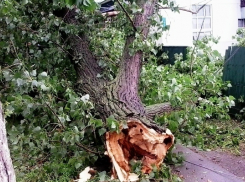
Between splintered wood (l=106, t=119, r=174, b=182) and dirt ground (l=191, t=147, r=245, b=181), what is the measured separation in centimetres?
132

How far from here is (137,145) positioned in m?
3.03

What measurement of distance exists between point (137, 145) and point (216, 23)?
28.2 feet

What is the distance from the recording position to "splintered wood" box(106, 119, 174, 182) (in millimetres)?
2957

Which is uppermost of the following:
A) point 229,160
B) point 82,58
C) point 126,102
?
point 82,58

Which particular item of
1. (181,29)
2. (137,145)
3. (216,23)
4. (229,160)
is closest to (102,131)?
(137,145)

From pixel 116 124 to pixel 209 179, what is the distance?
116cm

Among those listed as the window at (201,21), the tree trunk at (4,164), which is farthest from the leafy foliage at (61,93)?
the window at (201,21)

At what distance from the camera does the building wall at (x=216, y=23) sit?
9883 mm

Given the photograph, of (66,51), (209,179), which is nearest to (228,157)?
(209,179)

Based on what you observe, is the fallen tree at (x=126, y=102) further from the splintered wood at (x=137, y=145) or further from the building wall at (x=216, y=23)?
the building wall at (x=216, y=23)

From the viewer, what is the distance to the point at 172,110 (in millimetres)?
3609

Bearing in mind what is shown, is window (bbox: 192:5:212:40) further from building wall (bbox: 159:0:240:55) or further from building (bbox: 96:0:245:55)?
building wall (bbox: 159:0:240:55)

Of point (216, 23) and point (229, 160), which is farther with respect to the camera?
point (216, 23)

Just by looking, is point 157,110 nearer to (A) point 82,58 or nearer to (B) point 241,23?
(A) point 82,58
